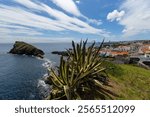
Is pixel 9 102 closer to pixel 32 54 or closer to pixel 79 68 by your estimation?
pixel 79 68

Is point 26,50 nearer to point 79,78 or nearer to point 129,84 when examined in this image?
point 129,84

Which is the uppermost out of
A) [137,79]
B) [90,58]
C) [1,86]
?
[90,58]

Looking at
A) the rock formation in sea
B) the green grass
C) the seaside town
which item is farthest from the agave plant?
the rock formation in sea

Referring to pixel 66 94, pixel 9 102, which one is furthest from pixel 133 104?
pixel 66 94

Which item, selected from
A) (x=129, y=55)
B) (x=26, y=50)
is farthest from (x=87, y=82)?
(x=26, y=50)

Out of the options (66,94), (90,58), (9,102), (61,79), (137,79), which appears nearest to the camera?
(9,102)

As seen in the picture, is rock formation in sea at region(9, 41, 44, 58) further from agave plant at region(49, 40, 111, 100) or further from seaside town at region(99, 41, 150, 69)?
agave plant at region(49, 40, 111, 100)

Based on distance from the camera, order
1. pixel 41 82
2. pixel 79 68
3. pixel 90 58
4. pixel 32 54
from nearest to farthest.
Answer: pixel 79 68, pixel 90 58, pixel 41 82, pixel 32 54

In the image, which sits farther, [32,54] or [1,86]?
[32,54]
